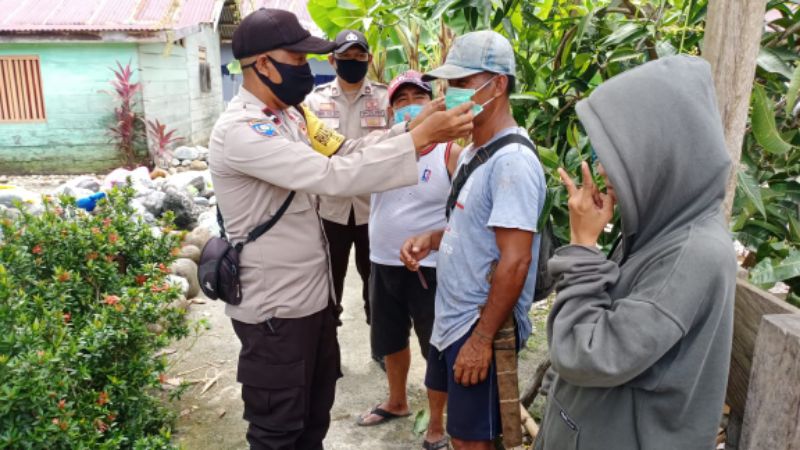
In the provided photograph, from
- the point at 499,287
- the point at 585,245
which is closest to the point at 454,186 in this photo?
the point at 499,287

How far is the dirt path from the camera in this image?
324 centimetres

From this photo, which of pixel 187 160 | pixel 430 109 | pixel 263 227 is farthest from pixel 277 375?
pixel 187 160

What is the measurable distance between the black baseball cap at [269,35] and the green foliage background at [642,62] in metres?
0.57

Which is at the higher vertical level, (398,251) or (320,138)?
(320,138)

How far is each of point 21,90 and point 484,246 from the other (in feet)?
A: 34.4

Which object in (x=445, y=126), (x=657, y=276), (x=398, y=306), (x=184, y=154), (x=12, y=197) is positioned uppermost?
(x=445, y=126)

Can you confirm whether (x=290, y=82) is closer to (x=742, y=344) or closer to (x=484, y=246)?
(x=484, y=246)

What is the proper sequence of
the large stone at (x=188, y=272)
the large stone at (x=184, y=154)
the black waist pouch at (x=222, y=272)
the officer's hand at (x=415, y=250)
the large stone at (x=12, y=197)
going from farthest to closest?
1. the large stone at (x=184, y=154)
2. the large stone at (x=12, y=197)
3. the large stone at (x=188, y=272)
4. the officer's hand at (x=415, y=250)
5. the black waist pouch at (x=222, y=272)

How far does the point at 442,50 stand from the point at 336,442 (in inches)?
114

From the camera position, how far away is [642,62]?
7.34ft

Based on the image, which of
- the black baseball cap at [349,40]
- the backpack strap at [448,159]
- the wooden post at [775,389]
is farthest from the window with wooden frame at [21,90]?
the wooden post at [775,389]

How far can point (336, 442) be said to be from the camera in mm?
3225

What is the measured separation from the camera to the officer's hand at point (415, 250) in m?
2.48

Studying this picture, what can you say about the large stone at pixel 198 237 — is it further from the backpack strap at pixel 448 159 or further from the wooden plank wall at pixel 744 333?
the wooden plank wall at pixel 744 333
